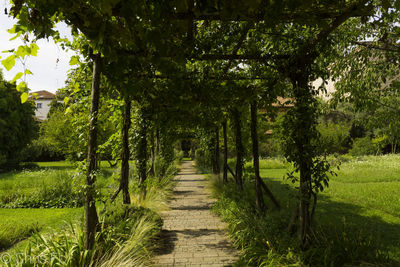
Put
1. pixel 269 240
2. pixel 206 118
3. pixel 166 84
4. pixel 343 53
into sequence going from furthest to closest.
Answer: pixel 206 118
pixel 343 53
pixel 166 84
pixel 269 240

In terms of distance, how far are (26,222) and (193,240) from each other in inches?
184

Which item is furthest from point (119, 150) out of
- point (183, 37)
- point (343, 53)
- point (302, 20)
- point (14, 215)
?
point (343, 53)

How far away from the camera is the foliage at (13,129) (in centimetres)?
2224

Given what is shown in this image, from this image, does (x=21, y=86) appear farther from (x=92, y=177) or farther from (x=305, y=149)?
(x=305, y=149)

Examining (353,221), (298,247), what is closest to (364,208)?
(353,221)

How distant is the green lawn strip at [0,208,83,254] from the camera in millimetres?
5545

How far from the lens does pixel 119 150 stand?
18.8 feet

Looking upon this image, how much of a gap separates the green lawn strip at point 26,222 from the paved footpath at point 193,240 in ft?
6.26

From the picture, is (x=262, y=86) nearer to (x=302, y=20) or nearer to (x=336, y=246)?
(x=302, y=20)

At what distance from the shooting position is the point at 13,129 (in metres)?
23.2

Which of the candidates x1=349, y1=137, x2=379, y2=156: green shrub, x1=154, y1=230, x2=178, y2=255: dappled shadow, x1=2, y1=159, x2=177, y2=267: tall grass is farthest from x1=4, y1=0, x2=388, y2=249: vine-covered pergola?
x1=349, y1=137, x2=379, y2=156: green shrub

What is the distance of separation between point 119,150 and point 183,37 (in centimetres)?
302

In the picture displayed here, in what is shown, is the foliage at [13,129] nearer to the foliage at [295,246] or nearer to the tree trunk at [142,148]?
the tree trunk at [142,148]

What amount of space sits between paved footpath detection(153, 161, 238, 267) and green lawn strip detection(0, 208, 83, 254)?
1.91m
